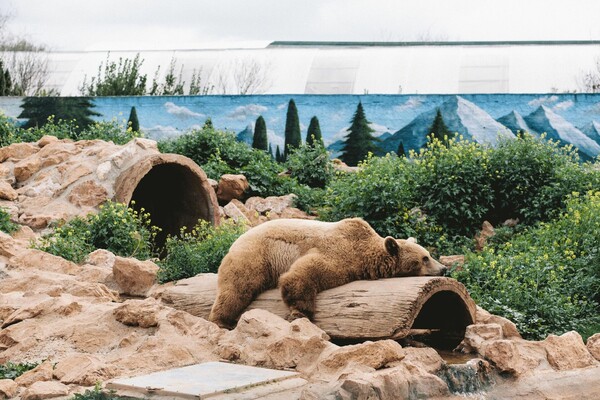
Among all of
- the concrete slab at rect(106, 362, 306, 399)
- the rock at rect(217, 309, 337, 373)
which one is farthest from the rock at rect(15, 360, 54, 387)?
the rock at rect(217, 309, 337, 373)

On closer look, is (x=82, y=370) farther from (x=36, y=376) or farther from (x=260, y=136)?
(x=260, y=136)

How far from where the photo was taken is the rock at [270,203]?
50.1 ft

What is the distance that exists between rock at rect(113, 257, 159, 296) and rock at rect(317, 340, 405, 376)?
422 cm

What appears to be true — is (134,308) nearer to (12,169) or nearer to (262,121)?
(12,169)

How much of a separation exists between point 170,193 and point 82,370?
8324mm

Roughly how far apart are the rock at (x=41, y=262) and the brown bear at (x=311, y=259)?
8.75 feet

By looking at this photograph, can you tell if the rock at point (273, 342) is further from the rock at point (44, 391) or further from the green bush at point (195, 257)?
the green bush at point (195, 257)

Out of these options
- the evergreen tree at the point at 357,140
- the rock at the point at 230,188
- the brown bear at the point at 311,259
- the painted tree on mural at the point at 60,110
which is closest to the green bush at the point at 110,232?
the rock at the point at 230,188

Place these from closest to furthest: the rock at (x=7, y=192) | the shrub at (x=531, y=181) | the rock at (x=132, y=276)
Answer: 1. the rock at (x=132, y=276)
2. the rock at (x=7, y=192)
3. the shrub at (x=531, y=181)

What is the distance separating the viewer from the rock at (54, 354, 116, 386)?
241 inches

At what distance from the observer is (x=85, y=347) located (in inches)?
277

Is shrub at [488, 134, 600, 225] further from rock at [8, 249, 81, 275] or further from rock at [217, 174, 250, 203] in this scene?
rock at [8, 249, 81, 275]

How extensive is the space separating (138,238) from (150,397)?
6.57 metres

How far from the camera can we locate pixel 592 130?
18.6 m
